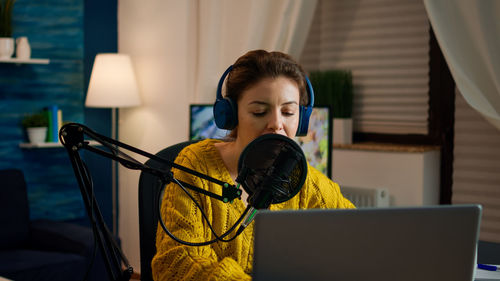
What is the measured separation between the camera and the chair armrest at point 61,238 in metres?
2.97

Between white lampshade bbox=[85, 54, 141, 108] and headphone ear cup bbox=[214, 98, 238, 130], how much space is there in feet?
7.56

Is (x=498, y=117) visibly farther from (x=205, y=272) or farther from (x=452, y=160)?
(x=205, y=272)

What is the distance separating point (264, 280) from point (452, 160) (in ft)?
7.73

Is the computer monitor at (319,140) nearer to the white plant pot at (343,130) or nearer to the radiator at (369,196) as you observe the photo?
the radiator at (369,196)

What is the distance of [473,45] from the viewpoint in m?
2.39

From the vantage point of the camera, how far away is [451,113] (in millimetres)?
2898

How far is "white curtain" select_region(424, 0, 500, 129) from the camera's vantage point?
7.63 feet

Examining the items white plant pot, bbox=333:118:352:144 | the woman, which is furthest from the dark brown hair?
white plant pot, bbox=333:118:352:144

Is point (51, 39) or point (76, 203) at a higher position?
point (51, 39)

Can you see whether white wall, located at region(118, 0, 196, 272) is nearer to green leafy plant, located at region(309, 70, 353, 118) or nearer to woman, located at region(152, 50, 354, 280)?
green leafy plant, located at region(309, 70, 353, 118)

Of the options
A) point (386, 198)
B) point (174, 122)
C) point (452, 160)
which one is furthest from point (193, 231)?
point (174, 122)

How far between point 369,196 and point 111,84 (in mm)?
1736

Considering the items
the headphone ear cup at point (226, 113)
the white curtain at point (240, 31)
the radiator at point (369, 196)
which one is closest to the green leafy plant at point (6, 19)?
the white curtain at point (240, 31)

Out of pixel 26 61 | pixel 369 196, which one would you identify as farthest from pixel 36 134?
pixel 369 196
